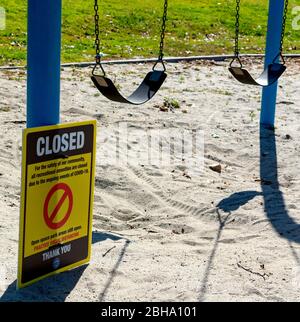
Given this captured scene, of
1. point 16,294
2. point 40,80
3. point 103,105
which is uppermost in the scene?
point 40,80

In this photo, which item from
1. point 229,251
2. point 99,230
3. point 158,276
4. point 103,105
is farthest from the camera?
point 103,105

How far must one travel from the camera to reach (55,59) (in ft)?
14.3

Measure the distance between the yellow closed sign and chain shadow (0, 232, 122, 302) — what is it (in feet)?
0.13

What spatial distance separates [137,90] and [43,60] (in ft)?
4.92

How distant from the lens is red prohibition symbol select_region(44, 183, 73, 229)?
4.41 m

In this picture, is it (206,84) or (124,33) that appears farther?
(124,33)

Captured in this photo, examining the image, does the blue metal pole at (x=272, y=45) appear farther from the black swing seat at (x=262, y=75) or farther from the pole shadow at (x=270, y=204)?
the black swing seat at (x=262, y=75)

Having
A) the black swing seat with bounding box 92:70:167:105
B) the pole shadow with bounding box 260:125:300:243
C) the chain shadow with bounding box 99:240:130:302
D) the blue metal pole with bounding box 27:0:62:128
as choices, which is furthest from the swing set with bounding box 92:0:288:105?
the chain shadow with bounding box 99:240:130:302

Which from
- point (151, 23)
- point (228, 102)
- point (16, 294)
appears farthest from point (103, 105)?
point (151, 23)

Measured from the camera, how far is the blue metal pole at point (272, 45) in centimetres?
816

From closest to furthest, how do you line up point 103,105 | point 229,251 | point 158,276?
point 158,276 → point 229,251 → point 103,105

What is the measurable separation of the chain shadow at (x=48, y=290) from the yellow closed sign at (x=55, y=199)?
39 millimetres
